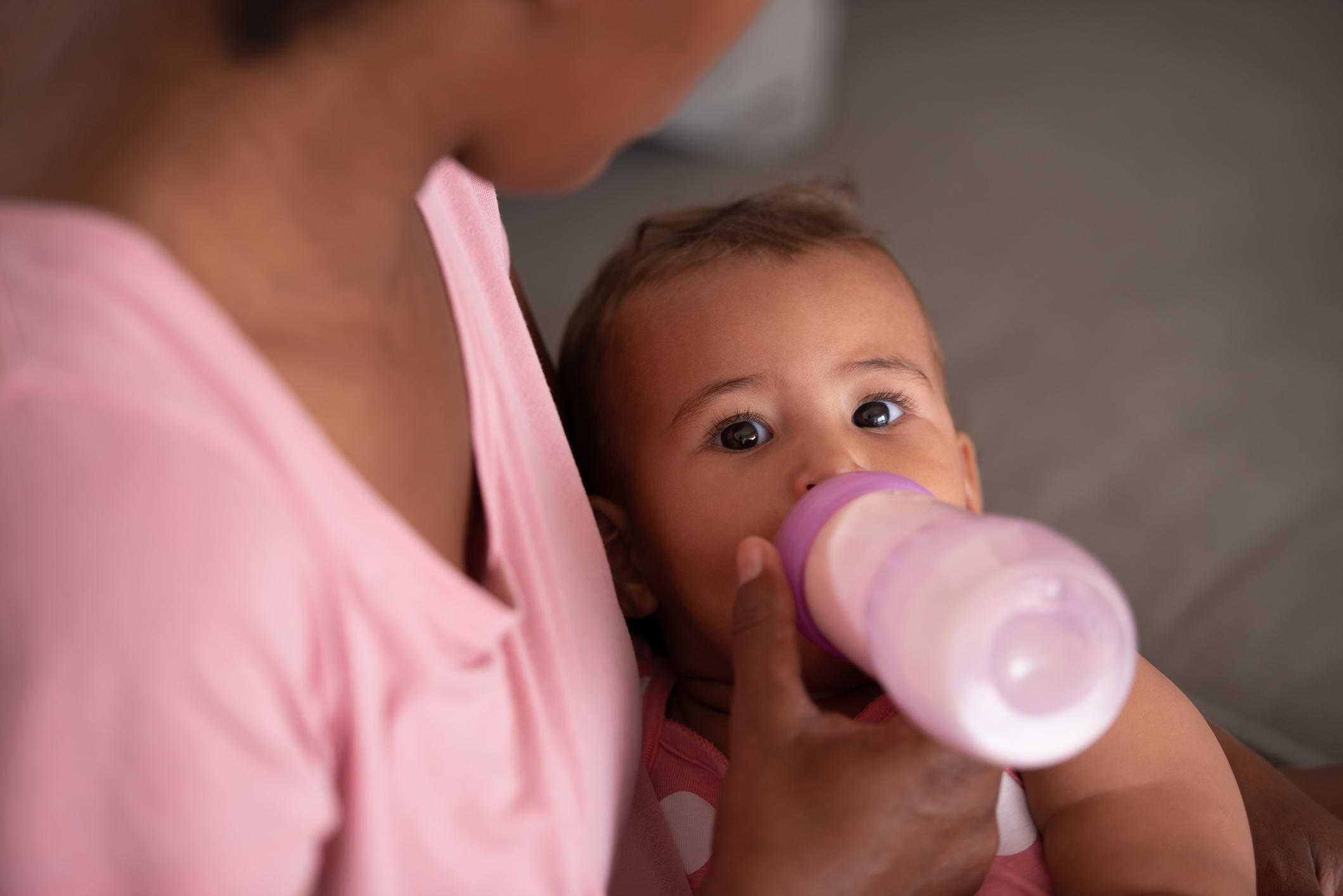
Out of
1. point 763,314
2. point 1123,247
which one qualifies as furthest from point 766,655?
point 1123,247

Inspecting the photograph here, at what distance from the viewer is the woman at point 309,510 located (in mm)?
468

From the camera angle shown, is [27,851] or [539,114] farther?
[539,114]

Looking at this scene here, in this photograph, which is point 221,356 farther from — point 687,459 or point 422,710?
point 687,459

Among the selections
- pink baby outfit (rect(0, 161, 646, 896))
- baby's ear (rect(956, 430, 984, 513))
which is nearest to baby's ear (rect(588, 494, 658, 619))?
baby's ear (rect(956, 430, 984, 513))

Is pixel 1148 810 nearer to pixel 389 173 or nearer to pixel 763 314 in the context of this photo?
pixel 763 314

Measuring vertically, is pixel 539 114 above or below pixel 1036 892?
above

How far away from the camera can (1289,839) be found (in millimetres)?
997

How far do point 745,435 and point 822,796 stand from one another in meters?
0.41

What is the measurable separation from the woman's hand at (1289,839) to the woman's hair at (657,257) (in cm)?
72

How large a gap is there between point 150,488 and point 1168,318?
1.76 meters

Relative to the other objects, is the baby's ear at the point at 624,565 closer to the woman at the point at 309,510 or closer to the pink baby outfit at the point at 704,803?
the pink baby outfit at the point at 704,803

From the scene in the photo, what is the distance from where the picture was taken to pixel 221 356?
1.60 ft

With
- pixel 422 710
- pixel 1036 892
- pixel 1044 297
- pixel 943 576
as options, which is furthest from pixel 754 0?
pixel 1044 297

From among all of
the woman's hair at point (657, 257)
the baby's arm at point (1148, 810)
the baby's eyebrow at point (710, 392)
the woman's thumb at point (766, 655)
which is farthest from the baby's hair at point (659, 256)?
the baby's arm at point (1148, 810)
